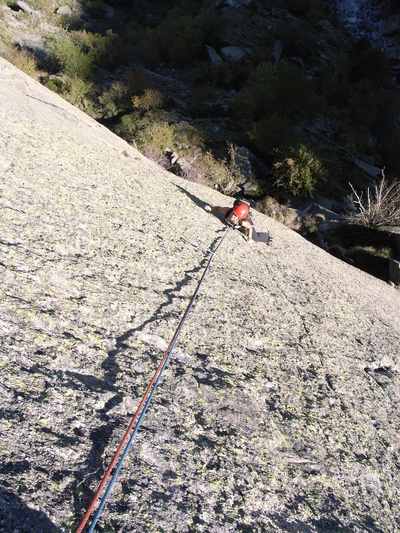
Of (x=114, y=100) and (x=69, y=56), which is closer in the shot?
(x=114, y=100)

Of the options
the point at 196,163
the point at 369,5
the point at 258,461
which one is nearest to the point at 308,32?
the point at 369,5

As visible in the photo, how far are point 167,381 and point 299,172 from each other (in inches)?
785

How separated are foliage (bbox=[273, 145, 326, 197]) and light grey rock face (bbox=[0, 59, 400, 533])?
15764 millimetres

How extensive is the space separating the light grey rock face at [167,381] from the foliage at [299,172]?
15.8m

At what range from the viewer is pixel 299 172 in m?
20.2

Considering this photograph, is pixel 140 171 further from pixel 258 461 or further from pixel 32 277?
pixel 258 461

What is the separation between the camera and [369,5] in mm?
47875

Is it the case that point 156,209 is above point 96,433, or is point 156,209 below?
above

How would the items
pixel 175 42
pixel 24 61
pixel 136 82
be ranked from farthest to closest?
1. pixel 175 42
2. pixel 136 82
3. pixel 24 61

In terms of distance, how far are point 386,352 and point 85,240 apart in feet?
16.0

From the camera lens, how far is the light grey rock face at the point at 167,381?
75.0 inches

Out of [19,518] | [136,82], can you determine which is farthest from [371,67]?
[19,518]

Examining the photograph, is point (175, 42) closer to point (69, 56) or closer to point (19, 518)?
point (69, 56)

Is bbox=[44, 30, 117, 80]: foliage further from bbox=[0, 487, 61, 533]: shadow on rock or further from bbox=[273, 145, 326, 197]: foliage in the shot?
bbox=[0, 487, 61, 533]: shadow on rock
